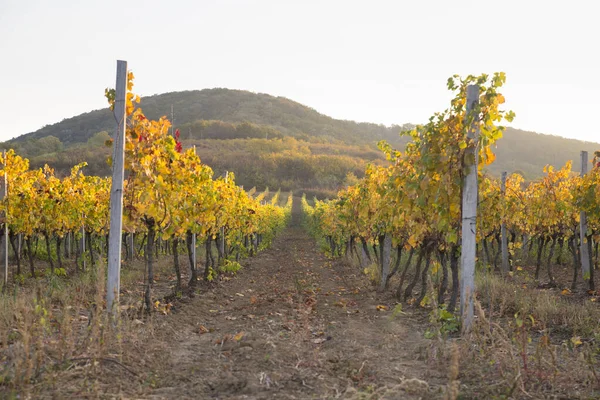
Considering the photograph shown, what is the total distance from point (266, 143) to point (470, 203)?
7568 cm

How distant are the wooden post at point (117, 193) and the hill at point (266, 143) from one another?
2830 cm

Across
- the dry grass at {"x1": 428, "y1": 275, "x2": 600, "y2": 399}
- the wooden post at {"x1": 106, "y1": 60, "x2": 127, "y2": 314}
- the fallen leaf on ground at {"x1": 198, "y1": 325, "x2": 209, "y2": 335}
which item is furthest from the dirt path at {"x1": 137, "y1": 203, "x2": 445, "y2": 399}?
the wooden post at {"x1": 106, "y1": 60, "x2": 127, "y2": 314}

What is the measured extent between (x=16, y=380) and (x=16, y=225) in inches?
314

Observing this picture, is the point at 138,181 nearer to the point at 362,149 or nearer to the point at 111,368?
the point at 111,368

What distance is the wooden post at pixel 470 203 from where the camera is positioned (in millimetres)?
4973

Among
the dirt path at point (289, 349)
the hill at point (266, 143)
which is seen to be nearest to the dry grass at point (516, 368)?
the dirt path at point (289, 349)

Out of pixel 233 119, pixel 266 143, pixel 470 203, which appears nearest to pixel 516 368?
pixel 470 203

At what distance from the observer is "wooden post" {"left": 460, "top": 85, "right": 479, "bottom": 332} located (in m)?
4.97

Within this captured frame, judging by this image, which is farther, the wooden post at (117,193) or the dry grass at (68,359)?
the wooden post at (117,193)

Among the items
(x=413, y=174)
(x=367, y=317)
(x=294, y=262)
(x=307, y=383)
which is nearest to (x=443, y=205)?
(x=413, y=174)

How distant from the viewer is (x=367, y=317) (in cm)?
682

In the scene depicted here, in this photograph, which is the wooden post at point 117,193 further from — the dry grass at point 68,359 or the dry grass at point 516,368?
the dry grass at point 516,368

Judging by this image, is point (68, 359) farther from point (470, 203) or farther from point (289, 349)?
point (470, 203)

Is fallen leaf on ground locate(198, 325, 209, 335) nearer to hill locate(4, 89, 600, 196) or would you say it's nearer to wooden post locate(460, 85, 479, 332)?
wooden post locate(460, 85, 479, 332)
